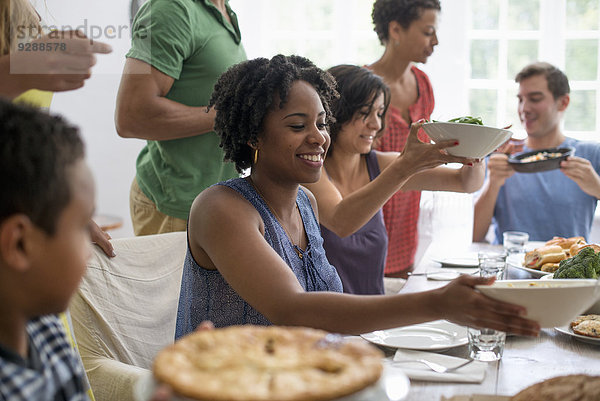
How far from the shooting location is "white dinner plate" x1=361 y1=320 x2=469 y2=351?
128 centimetres

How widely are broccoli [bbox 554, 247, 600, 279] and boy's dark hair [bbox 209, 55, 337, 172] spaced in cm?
78

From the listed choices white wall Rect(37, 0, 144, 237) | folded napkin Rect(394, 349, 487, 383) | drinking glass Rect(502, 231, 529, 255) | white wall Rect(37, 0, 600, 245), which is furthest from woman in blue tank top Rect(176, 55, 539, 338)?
white wall Rect(37, 0, 144, 237)

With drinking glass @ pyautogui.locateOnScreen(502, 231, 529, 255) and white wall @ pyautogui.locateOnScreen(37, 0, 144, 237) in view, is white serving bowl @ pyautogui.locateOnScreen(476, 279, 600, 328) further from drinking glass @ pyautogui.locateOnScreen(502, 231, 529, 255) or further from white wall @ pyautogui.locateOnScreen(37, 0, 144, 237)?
white wall @ pyautogui.locateOnScreen(37, 0, 144, 237)

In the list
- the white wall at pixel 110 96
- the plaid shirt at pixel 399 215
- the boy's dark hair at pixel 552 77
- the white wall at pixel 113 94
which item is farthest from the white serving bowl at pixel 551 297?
the white wall at pixel 110 96

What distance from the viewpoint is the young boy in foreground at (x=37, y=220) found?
0.71 metres

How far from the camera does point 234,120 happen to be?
1624 millimetres

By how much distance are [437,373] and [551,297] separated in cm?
27

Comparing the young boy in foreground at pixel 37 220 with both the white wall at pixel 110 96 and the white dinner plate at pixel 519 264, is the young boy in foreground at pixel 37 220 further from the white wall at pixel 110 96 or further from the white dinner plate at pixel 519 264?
the white wall at pixel 110 96

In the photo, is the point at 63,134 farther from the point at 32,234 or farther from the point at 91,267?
the point at 91,267

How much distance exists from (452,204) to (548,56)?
1.48 metres

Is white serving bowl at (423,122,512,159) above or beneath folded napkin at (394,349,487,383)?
above

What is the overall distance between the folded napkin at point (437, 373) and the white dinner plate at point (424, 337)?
0.03 m

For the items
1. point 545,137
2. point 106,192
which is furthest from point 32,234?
point 106,192

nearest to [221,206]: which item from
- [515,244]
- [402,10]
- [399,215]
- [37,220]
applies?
[37,220]
